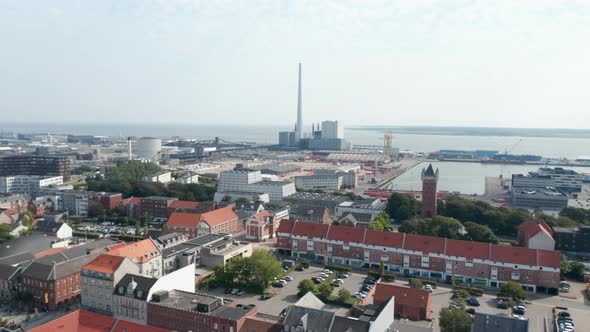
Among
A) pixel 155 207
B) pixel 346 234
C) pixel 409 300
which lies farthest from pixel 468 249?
pixel 155 207

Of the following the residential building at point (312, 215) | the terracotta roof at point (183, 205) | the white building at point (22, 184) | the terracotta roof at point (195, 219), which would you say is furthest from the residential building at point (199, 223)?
the white building at point (22, 184)

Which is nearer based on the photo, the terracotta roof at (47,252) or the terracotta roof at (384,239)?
the terracotta roof at (47,252)

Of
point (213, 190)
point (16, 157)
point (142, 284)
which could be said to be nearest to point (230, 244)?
point (142, 284)

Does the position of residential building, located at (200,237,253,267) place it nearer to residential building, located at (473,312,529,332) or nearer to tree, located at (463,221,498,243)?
residential building, located at (473,312,529,332)

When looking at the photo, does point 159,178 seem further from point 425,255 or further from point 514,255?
point 514,255

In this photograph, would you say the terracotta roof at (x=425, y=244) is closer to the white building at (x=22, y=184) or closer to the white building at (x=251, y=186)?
the white building at (x=251, y=186)

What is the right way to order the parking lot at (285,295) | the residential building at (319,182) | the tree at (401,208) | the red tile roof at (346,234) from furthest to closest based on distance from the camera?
the residential building at (319,182) → the tree at (401,208) → the red tile roof at (346,234) → the parking lot at (285,295)

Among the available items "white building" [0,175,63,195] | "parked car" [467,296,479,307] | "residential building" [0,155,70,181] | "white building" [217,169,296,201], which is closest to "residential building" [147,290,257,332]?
"parked car" [467,296,479,307]
